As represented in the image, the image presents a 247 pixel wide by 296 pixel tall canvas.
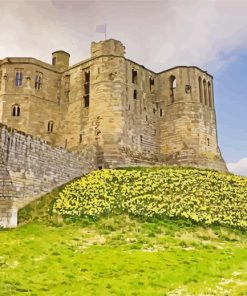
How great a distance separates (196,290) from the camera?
507 inches

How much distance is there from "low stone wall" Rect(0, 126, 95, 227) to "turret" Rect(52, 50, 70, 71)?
2096cm

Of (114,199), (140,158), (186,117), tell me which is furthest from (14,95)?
(114,199)

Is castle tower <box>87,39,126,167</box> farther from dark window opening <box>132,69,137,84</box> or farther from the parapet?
dark window opening <box>132,69,137,84</box>

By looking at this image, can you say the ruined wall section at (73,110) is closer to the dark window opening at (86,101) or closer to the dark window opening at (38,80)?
the dark window opening at (86,101)

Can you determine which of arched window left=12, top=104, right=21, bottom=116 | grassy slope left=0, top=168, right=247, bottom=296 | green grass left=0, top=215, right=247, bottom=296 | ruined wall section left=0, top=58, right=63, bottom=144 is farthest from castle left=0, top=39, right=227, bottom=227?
green grass left=0, top=215, right=247, bottom=296

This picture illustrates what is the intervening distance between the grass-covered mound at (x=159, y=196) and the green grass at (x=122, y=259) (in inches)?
57.5

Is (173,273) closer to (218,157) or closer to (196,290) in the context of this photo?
(196,290)

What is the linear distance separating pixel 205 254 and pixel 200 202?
1026 centimetres

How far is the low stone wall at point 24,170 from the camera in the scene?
2412 cm

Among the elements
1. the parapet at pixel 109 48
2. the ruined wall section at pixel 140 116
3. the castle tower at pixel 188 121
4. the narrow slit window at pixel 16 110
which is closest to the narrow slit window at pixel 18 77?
the narrow slit window at pixel 16 110

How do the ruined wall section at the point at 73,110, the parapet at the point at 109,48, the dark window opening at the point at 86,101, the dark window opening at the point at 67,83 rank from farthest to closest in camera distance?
the dark window opening at the point at 67,83 → the dark window opening at the point at 86,101 → the ruined wall section at the point at 73,110 → the parapet at the point at 109,48

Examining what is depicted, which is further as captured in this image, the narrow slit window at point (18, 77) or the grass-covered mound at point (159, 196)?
the narrow slit window at point (18, 77)

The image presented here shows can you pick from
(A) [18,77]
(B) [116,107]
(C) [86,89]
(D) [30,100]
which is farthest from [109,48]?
(A) [18,77]

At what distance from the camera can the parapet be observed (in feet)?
143
